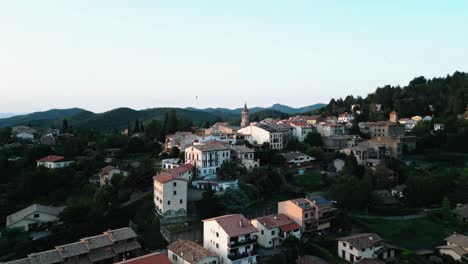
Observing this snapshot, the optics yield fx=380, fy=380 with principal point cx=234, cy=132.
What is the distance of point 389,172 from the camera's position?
4519 centimetres

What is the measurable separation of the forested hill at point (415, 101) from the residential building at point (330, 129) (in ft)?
47.9

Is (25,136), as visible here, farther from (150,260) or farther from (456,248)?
(456,248)

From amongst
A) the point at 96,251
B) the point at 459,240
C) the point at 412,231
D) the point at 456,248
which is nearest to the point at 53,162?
the point at 96,251

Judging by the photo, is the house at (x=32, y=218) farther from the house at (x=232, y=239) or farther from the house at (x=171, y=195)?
the house at (x=232, y=239)

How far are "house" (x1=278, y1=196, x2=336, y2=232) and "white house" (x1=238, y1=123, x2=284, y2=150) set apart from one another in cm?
2087

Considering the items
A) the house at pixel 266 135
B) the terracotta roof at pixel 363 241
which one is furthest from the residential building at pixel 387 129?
the terracotta roof at pixel 363 241

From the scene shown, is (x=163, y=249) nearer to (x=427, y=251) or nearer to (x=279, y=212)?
(x=279, y=212)

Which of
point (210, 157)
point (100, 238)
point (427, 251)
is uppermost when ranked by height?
point (210, 157)

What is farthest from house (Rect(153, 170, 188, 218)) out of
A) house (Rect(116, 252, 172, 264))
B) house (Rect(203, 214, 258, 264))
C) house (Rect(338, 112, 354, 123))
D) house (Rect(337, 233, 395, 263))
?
house (Rect(338, 112, 354, 123))

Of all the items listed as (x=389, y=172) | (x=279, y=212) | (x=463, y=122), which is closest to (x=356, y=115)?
(x=463, y=122)

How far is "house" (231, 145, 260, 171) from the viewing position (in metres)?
45.7

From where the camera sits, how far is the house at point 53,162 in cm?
4825

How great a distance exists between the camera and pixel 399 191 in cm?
4191

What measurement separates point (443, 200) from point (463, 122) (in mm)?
31994
